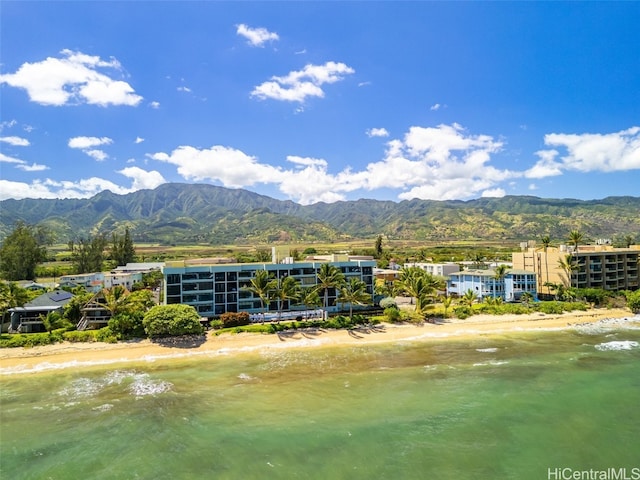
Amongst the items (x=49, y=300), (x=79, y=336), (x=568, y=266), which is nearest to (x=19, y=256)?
(x=49, y=300)

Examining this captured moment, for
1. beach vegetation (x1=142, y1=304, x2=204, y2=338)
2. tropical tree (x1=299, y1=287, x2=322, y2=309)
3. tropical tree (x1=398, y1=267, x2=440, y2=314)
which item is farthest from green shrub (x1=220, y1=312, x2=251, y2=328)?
tropical tree (x1=398, y1=267, x2=440, y2=314)

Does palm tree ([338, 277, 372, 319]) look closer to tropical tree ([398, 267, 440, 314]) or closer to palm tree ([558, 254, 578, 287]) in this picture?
tropical tree ([398, 267, 440, 314])

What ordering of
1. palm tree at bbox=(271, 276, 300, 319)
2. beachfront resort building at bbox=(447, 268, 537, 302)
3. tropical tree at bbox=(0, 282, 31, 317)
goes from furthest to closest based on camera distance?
beachfront resort building at bbox=(447, 268, 537, 302) < palm tree at bbox=(271, 276, 300, 319) < tropical tree at bbox=(0, 282, 31, 317)

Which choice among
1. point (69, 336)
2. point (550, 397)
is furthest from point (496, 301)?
point (69, 336)

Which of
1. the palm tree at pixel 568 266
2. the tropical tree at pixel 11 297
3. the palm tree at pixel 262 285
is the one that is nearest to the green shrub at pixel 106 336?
the tropical tree at pixel 11 297

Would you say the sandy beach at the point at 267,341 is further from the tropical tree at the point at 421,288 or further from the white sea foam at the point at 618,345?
the white sea foam at the point at 618,345

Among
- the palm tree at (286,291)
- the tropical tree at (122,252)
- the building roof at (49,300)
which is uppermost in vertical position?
the tropical tree at (122,252)
